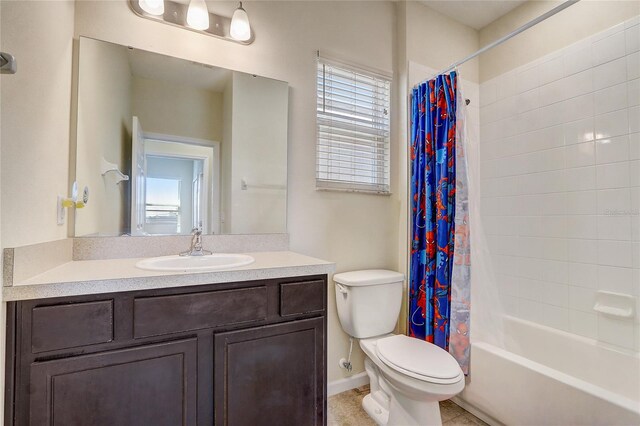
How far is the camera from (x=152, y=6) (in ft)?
4.75

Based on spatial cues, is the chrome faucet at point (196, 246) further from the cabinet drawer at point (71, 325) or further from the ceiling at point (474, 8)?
the ceiling at point (474, 8)

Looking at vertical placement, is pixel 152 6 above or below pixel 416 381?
above


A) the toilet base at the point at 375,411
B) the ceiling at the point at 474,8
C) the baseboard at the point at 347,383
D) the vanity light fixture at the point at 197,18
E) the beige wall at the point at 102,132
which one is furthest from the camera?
the ceiling at the point at 474,8

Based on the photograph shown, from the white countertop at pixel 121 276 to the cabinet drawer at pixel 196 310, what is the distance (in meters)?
0.05

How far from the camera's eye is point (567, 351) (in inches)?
70.8

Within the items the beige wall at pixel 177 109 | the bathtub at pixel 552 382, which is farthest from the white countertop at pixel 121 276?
the bathtub at pixel 552 382

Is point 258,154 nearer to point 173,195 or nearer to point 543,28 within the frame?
point 173,195

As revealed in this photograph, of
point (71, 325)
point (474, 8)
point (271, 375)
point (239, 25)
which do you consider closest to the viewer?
point (71, 325)

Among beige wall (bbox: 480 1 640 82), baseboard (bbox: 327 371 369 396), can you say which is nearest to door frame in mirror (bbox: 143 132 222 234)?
baseboard (bbox: 327 371 369 396)

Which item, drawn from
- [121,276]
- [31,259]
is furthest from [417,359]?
[31,259]

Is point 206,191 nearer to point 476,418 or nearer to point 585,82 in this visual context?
point 476,418

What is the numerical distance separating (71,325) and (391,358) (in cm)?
128

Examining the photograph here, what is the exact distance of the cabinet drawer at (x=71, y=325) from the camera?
878mm

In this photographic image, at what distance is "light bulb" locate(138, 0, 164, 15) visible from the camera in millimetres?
1439
